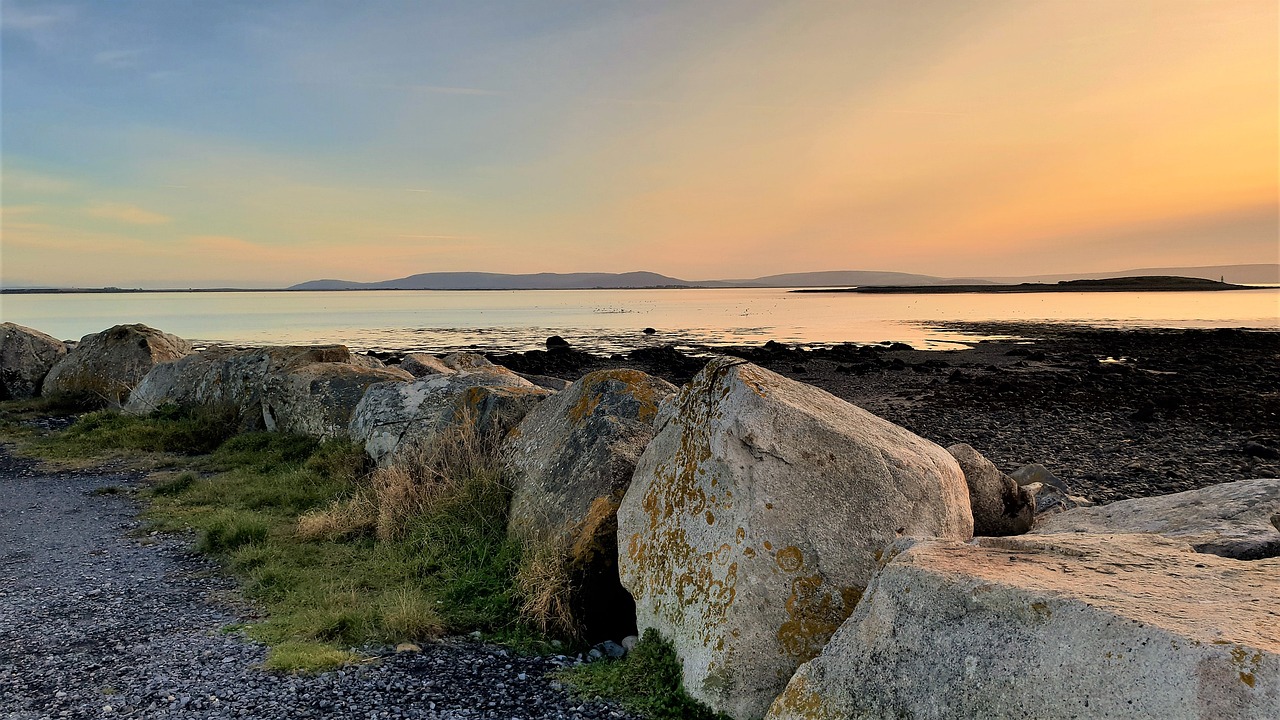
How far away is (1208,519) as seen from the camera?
527 cm

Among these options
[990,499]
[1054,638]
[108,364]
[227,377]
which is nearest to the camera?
[1054,638]

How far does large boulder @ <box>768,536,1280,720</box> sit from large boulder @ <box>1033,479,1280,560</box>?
1.05 ft

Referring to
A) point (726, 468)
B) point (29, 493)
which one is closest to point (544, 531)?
point (726, 468)

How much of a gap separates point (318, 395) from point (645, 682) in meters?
9.15

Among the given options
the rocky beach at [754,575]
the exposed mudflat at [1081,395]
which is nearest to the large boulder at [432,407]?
the rocky beach at [754,575]

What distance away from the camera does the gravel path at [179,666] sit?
15.6ft

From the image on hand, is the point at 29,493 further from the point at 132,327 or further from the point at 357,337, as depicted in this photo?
the point at 357,337

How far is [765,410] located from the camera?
4969 millimetres

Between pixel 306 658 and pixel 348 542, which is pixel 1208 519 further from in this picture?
pixel 348 542

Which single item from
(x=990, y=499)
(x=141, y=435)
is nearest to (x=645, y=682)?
(x=990, y=499)

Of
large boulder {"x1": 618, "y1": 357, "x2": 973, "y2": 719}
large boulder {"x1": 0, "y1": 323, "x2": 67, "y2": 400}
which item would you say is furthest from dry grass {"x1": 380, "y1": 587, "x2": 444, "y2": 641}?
large boulder {"x1": 0, "y1": 323, "x2": 67, "y2": 400}

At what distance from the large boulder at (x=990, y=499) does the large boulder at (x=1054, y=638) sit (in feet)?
7.32

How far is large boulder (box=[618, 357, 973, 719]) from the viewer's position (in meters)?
4.44

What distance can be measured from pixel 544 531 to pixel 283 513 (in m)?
4.13
